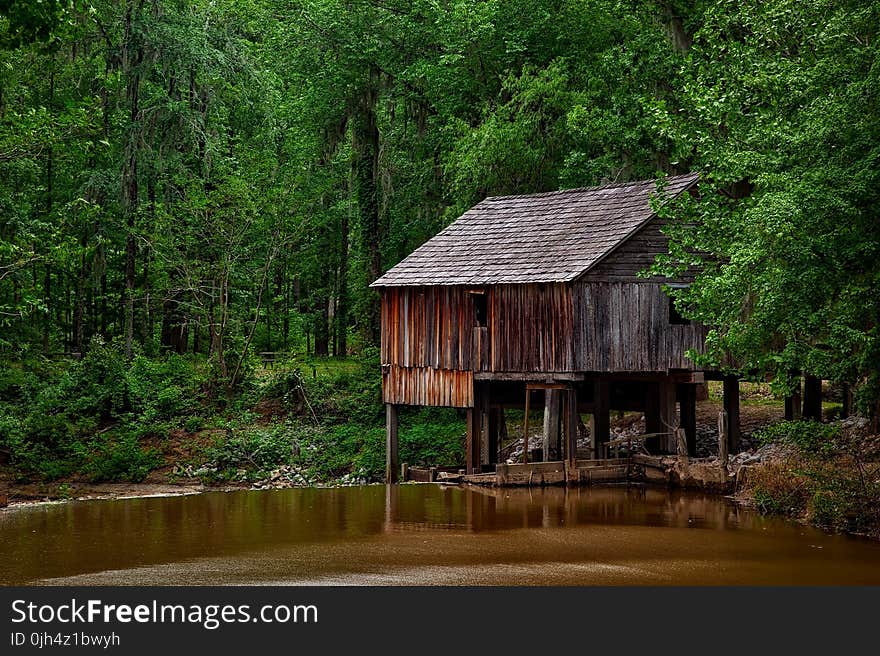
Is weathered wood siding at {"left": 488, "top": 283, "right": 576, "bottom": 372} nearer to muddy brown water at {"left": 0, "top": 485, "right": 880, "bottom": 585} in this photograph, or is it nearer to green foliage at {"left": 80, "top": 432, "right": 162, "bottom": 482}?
muddy brown water at {"left": 0, "top": 485, "right": 880, "bottom": 585}

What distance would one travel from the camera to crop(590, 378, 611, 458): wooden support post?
2858 centimetres

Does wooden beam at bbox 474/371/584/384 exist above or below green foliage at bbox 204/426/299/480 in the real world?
above

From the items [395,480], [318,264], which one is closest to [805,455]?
[395,480]

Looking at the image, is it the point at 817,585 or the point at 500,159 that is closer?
the point at 817,585

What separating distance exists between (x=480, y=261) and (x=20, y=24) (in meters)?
14.1

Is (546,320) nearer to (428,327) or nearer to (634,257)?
(634,257)

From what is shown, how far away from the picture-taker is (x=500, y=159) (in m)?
33.8

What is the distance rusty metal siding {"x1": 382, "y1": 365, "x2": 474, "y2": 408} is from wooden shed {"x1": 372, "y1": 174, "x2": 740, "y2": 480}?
0.10 ft

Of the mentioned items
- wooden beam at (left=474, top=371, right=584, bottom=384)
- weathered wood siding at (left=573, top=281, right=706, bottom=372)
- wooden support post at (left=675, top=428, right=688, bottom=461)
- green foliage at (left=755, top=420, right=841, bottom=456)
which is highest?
weathered wood siding at (left=573, top=281, right=706, bottom=372)

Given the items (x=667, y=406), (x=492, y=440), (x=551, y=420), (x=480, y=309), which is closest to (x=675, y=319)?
(x=667, y=406)

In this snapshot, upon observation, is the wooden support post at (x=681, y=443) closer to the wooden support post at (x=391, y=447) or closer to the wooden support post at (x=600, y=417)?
the wooden support post at (x=600, y=417)

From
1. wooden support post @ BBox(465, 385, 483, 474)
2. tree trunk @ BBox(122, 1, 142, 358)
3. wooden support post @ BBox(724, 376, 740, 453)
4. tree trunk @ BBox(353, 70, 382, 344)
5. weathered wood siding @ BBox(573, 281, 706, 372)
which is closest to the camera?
weathered wood siding @ BBox(573, 281, 706, 372)

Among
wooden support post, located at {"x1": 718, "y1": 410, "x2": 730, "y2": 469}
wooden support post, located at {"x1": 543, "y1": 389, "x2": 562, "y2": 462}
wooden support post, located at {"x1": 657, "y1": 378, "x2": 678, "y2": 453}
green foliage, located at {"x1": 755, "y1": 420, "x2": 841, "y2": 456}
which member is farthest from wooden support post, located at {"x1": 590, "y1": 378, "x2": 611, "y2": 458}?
green foliage, located at {"x1": 755, "y1": 420, "x2": 841, "y2": 456}

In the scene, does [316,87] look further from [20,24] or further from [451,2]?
[20,24]
